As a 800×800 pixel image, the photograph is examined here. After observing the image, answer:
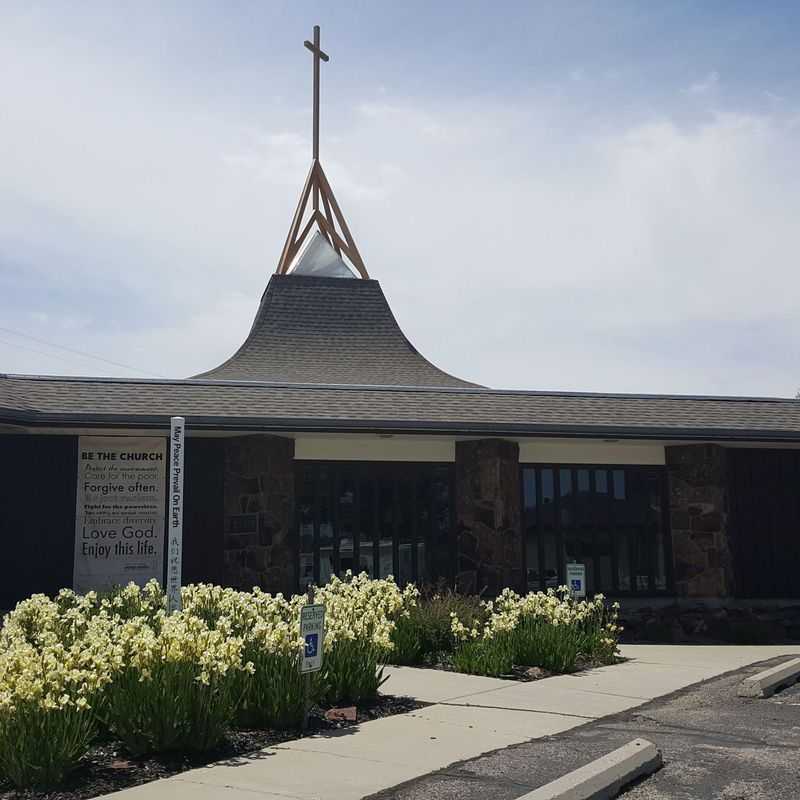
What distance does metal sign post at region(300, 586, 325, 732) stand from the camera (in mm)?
7504

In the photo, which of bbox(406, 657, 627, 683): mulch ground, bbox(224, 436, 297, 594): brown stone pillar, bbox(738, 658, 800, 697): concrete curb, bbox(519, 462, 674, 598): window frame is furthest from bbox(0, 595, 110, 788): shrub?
bbox(519, 462, 674, 598): window frame

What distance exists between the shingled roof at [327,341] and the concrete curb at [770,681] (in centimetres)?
1256

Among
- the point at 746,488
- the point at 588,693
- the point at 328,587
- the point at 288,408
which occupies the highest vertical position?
the point at 288,408

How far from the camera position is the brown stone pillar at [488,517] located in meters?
16.4

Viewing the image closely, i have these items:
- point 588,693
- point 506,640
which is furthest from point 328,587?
point 588,693

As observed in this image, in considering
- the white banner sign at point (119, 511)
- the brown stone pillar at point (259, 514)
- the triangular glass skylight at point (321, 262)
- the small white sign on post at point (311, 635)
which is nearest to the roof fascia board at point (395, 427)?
the brown stone pillar at point (259, 514)

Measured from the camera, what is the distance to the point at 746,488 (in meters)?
18.1

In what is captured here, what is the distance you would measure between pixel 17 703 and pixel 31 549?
9793mm

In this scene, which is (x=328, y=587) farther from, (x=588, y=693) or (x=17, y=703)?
(x=17, y=703)

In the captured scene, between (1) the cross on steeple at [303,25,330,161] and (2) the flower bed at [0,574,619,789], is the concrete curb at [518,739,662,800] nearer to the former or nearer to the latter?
(2) the flower bed at [0,574,619,789]

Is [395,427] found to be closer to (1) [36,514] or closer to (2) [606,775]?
(1) [36,514]

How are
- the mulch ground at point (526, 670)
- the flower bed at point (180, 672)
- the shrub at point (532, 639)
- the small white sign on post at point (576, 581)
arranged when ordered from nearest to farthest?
the flower bed at point (180, 672), the mulch ground at point (526, 670), the shrub at point (532, 639), the small white sign on post at point (576, 581)

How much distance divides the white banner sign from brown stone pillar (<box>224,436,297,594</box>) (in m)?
1.22

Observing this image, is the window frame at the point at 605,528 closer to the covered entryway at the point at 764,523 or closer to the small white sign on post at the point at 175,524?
the covered entryway at the point at 764,523
